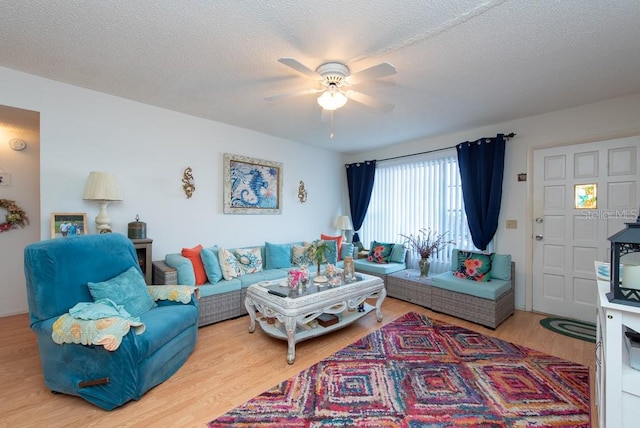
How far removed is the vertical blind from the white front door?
0.91 m

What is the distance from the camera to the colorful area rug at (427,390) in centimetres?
172

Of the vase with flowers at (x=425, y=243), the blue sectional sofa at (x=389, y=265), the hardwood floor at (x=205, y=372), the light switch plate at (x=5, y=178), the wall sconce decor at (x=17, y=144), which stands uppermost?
the wall sconce decor at (x=17, y=144)

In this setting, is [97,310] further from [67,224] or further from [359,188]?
[359,188]

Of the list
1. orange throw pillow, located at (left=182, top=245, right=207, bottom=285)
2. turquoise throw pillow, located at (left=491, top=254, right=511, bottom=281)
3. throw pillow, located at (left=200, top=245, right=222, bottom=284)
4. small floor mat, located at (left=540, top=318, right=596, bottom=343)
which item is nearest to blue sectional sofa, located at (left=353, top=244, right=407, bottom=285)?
turquoise throw pillow, located at (left=491, top=254, right=511, bottom=281)

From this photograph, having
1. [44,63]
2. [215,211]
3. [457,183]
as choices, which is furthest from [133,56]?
[457,183]

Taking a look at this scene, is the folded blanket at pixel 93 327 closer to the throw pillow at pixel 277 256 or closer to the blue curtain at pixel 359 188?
the throw pillow at pixel 277 256

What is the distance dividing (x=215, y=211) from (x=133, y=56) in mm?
2089

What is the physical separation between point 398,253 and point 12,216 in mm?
5177

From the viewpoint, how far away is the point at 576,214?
324 cm

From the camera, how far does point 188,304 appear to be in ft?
8.05

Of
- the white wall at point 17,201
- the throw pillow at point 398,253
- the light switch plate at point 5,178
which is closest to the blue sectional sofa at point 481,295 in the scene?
the throw pillow at point 398,253

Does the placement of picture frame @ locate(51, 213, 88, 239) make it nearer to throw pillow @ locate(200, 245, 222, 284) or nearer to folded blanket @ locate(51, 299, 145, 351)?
throw pillow @ locate(200, 245, 222, 284)

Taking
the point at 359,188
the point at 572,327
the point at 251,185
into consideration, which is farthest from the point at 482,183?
the point at 251,185

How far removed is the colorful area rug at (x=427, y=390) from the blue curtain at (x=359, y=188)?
3045mm
